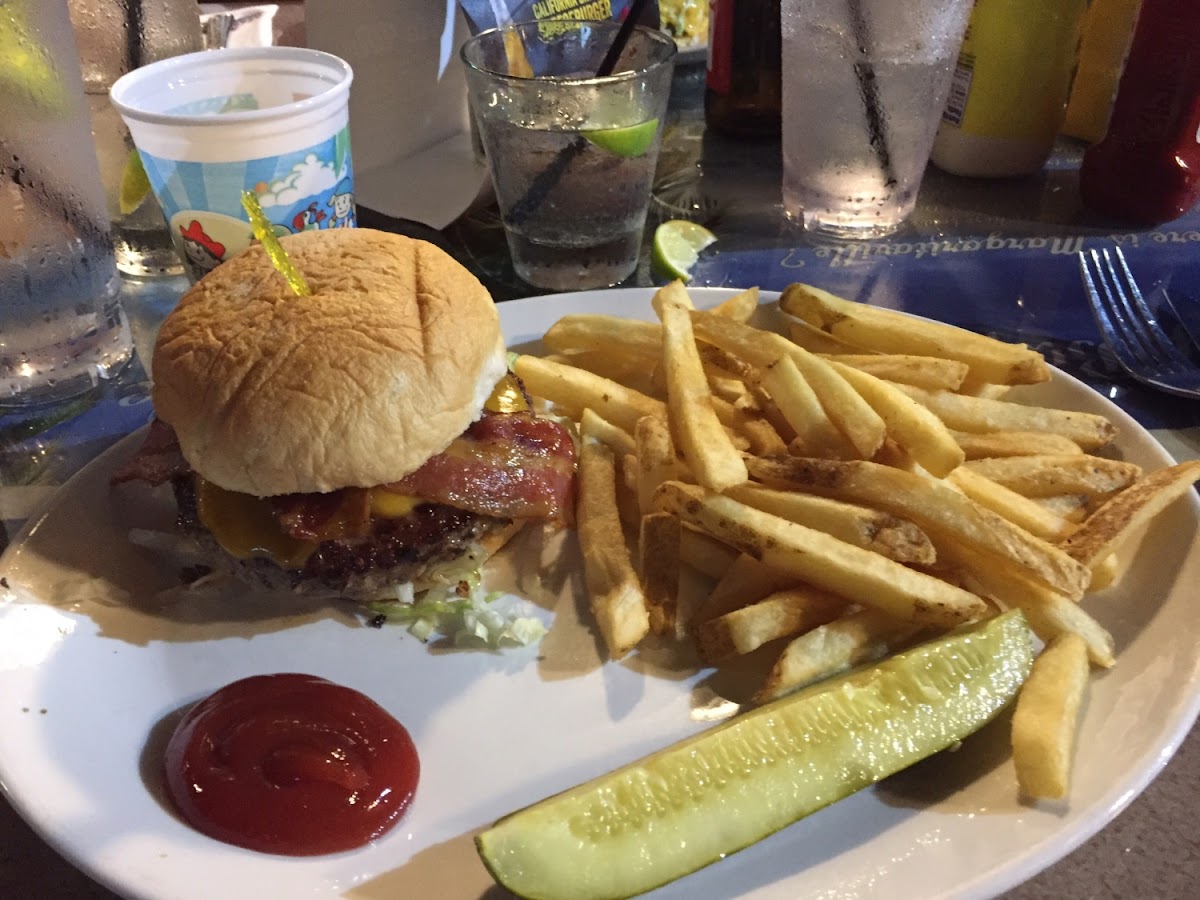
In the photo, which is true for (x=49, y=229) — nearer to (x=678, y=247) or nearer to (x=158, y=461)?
(x=158, y=461)

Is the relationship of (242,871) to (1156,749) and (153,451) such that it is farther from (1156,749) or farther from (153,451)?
(1156,749)

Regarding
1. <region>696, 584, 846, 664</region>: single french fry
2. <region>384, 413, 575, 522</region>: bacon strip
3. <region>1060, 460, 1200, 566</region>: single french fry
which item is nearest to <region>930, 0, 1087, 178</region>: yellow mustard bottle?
<region>1060, 460, 1200, 566</region>: single french fry

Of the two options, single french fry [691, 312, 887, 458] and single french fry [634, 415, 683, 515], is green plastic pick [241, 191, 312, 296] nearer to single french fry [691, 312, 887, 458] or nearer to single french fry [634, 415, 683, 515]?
single french fry [634, 415, 683, 515]

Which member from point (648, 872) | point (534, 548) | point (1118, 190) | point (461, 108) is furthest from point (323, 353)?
point (1118, 190)

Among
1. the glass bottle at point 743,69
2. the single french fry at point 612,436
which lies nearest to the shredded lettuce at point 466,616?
the single french fry at point 612,436

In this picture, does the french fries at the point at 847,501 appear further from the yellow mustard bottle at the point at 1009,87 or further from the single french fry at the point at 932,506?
the yellow mustard bottle at the point at 1009,87

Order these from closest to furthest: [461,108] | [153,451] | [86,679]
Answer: [86,679]
[153,451]
[461,108]

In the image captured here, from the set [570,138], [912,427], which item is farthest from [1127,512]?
[570,138]
